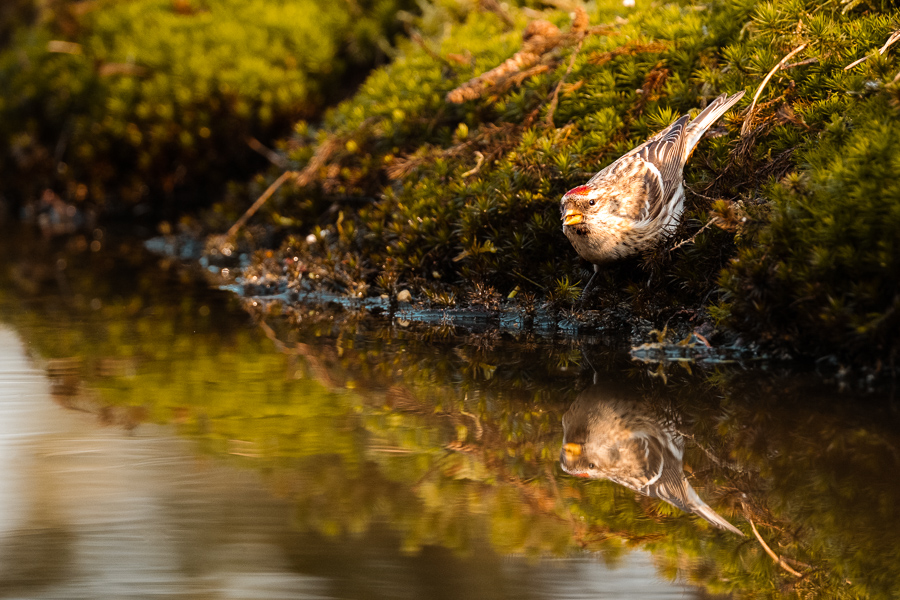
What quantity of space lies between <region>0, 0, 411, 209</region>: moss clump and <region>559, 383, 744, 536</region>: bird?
308 inches

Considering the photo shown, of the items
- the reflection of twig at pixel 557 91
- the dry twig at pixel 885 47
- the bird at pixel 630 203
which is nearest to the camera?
the dry twig at pixel 885 47

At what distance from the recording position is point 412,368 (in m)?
5.58

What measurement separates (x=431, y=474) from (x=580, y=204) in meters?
2.41

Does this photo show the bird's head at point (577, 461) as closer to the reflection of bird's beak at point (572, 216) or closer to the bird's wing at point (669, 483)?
the bird's wing at point (669, 483)

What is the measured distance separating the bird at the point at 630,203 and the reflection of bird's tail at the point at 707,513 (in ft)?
7.98

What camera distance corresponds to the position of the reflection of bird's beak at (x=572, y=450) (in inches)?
160

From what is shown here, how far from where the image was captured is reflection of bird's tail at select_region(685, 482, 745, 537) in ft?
11.0

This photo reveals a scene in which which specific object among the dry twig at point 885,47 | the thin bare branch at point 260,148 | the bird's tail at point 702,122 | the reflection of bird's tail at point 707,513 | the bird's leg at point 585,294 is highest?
the dry twig at point 885,47

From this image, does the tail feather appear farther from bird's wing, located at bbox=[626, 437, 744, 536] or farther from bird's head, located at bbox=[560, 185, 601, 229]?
bird's head, located at bbox=[560, 185, 601, 229]

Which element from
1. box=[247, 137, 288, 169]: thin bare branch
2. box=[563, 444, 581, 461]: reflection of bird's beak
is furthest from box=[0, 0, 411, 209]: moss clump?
box=[563, 444, 581, 461]: reflection of bird's beak

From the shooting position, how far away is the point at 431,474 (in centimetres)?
391

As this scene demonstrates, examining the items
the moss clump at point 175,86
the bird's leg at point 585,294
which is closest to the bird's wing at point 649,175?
the bird's leg at point 585,294

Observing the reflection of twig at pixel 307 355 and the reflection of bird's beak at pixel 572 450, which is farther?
the reflection of twig at pixel 307 355

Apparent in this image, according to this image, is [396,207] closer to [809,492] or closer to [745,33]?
[745,33]
